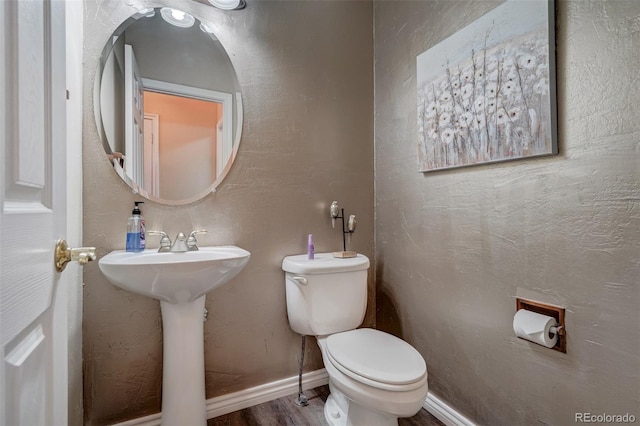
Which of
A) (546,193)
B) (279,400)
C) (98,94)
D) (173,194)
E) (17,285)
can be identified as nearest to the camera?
(17,285)

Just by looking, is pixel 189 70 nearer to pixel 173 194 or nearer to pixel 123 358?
pixel 173 194

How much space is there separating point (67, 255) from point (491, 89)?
1.46 meters

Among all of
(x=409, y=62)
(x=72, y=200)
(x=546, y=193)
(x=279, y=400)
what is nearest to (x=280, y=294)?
(x=279, y=400)

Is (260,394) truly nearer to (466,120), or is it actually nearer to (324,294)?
(324,294)

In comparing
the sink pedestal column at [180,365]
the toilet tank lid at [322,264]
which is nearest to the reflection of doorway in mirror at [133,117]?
the sink pedestal column at [180,365]

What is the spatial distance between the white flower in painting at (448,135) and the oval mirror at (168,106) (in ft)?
3.22

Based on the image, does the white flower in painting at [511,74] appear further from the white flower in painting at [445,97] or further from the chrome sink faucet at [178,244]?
the chrome sink faucet at [178,244]

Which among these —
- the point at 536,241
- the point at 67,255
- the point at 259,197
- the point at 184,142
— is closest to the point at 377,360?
the point at 536,241

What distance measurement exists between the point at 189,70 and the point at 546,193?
159 centimetres

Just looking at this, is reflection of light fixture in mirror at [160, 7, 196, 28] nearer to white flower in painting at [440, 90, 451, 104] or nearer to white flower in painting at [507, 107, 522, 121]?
white flower in painting at [440, 90, 451, 104]

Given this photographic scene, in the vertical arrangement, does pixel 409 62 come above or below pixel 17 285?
above

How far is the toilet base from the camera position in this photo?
120 centimetres

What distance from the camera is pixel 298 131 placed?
1.74 meters

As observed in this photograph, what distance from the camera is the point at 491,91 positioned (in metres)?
1.27
